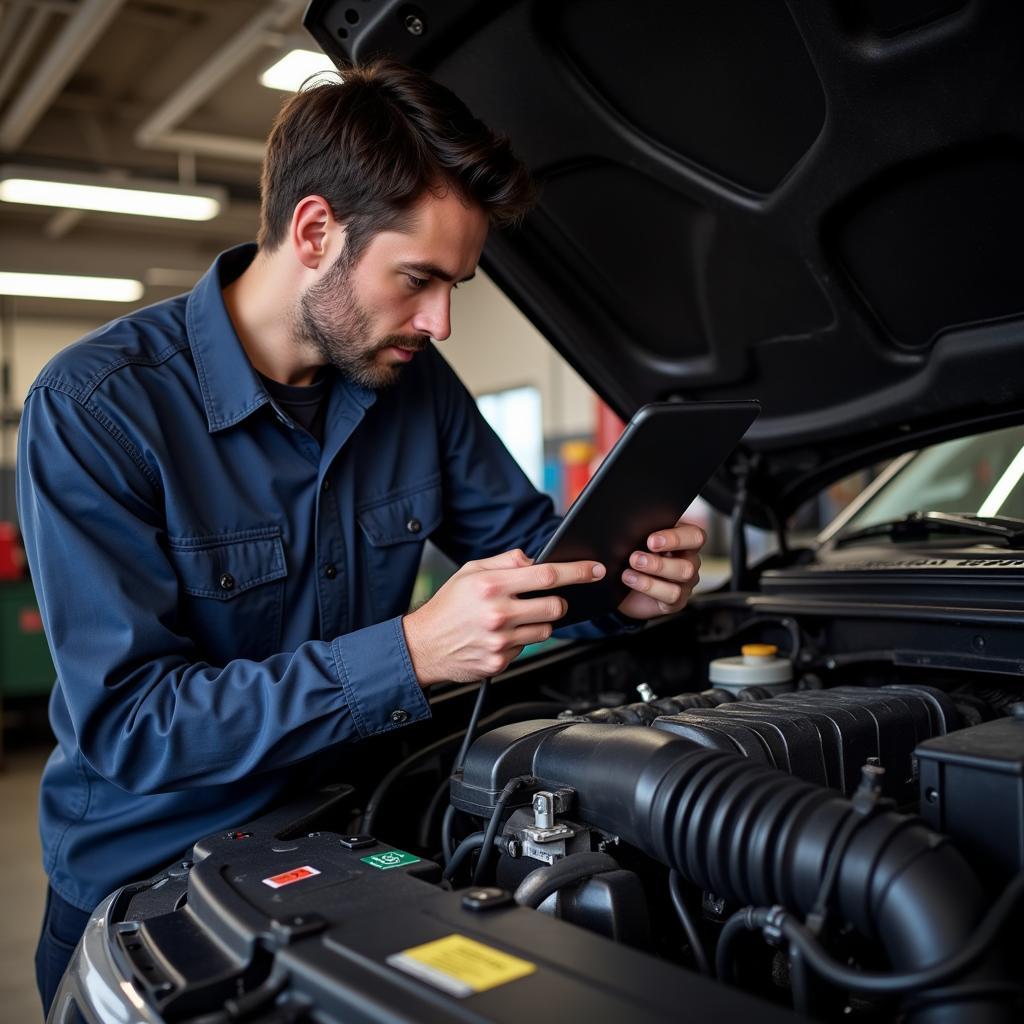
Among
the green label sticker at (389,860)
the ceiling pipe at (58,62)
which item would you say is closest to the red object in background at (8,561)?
the ceiling pipe at (58,62)

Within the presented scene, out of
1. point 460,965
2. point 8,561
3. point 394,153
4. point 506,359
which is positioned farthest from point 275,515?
point 506,359

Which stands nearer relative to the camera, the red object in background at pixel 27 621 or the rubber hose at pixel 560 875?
the rubber hose at pixel 560 875

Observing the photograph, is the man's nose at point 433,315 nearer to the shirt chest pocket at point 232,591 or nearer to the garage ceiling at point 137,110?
the shirt chest pocket at point 232,591

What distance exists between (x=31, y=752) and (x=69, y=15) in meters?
3.55

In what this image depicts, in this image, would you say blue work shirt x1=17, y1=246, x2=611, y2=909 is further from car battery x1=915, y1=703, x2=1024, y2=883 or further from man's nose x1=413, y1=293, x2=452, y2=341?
car battery x1=915, y1=703, x2=1024, y2=883

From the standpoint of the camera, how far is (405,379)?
5.24ft

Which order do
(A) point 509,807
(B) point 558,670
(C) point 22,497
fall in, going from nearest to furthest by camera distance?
(A) point 509,807
(C) point 22,497
(B) point 558,670

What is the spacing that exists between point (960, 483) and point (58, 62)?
4.92 metres

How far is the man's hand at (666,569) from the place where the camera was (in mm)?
1318

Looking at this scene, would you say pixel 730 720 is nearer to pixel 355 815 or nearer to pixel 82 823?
pixel 355 815

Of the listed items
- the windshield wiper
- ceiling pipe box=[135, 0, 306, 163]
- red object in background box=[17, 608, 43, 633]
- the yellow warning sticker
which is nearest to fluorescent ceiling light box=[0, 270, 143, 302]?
ceiling pipe box=[135, 0, 306, 163]

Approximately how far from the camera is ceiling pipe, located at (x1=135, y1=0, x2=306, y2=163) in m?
4.61

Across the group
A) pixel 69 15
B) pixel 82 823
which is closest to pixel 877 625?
pixel 82 823

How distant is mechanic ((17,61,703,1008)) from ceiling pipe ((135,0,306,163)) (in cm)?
318
